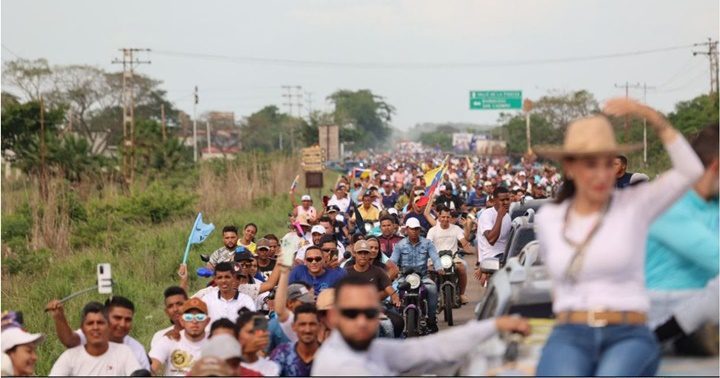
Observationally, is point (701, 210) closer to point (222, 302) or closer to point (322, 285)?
point (222, 302)

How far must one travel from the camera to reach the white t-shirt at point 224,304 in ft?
36.3

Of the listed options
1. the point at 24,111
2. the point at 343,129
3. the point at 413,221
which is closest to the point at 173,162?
the point at 24,111

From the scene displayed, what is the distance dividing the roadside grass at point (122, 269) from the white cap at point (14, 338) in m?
6.94

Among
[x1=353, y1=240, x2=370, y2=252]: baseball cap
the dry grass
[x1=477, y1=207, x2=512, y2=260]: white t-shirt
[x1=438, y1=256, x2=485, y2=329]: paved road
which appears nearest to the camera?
[x1=353, y1=240, x2=370, y2=252]: baseball cap

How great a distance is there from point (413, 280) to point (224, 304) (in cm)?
475

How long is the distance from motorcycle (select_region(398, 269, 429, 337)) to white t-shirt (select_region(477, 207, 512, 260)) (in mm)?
1250

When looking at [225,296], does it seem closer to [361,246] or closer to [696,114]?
[361,246]

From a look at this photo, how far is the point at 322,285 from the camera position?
41.1 ft


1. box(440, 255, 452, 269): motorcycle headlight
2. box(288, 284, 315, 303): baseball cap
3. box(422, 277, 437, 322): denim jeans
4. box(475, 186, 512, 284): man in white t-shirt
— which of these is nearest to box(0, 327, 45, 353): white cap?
box(288, 284, 315, 303): baseball cap

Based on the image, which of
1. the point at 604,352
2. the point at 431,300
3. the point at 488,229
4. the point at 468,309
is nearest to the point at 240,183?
the point at 468,309

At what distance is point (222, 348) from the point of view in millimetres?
7152

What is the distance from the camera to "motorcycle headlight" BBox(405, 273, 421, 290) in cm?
1557

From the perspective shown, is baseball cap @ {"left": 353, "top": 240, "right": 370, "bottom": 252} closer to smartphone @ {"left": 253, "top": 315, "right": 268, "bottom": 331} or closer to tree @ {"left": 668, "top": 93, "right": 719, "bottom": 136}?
smartphone @ {"left": 253, "top": 315, "right": 268, "bottom": 331}

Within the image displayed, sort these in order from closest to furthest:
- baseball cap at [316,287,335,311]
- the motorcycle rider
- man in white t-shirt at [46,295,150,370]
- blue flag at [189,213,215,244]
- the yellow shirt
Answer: man in white t-shirt at [46,295,150,370] < baseball cap at [316,287,335,311] < blue flag at [189,213,215,244] < the motorcycle rider < the yellow shirt
